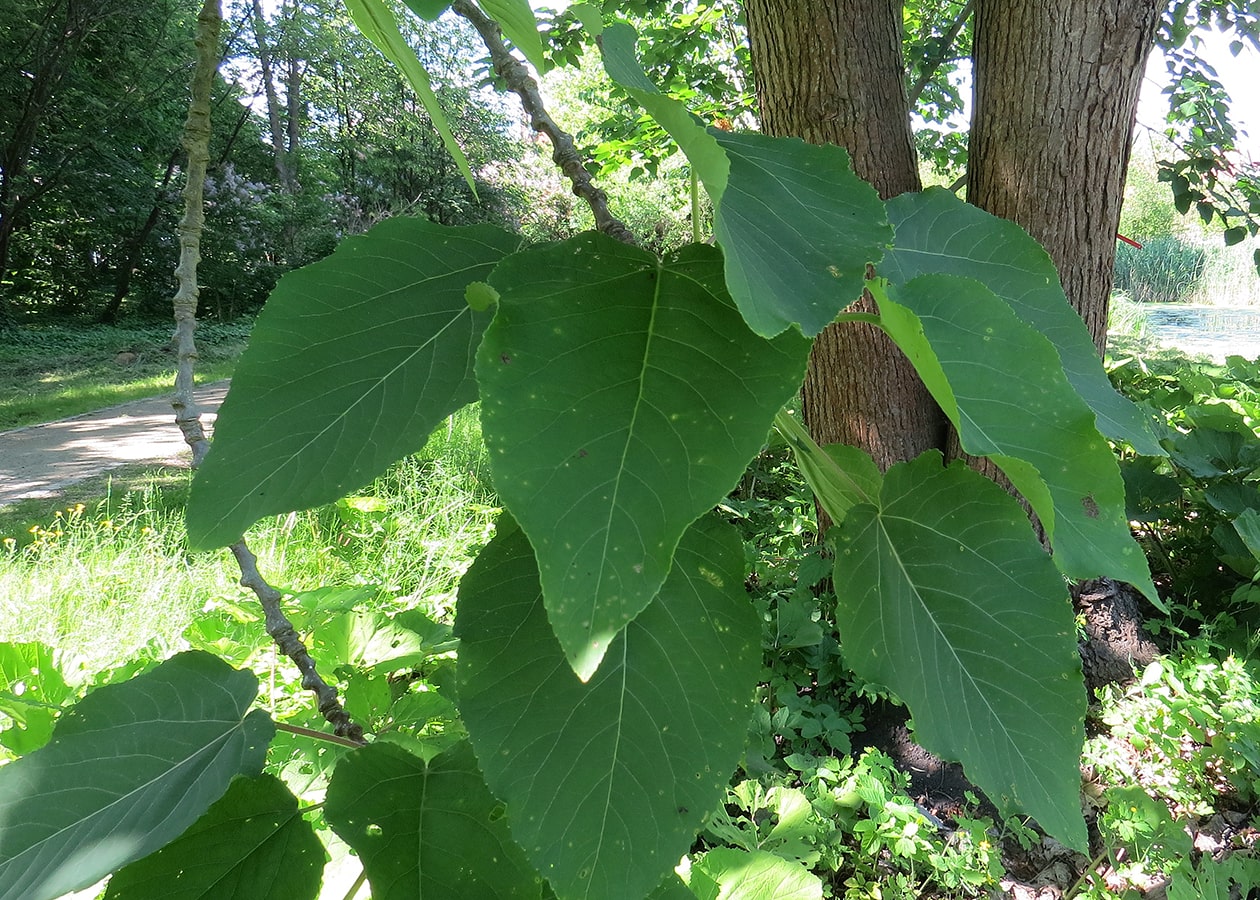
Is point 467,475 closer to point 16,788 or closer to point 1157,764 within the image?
point 1157,764

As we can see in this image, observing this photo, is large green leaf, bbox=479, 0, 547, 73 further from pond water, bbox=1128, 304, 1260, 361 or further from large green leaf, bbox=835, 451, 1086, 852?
pond water, bbox=1128, 304, 1260, 361

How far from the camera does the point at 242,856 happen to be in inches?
20.3

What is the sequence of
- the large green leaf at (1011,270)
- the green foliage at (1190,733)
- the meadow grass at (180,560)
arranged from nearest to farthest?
the large green leaf at (1011,270), the green foliage at (1190,733), the meadow grass at (180,560)

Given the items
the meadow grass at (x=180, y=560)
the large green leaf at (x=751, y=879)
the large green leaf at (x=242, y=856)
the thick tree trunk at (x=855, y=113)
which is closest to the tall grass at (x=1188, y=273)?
the thick tree trunk at (x=855, y=113)

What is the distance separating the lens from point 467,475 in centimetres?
394

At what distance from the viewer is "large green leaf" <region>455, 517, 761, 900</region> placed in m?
0.39

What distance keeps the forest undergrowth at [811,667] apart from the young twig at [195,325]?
12 cm

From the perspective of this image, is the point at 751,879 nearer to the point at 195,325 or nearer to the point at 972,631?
the point at 972,631

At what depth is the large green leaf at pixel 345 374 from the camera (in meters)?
0.41

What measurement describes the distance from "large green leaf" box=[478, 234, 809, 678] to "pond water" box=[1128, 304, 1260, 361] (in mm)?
9602

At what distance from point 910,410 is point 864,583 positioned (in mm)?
1630

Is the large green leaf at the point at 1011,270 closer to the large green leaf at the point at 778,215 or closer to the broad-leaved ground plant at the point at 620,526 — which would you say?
the broad-leaved ground plant at the point at 620,526

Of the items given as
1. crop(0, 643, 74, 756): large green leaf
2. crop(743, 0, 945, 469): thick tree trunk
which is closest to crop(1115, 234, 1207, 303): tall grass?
crop(743, 0, 945, 469): thick tree trunk

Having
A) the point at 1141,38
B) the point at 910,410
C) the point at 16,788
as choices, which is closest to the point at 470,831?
the point at 16,788
